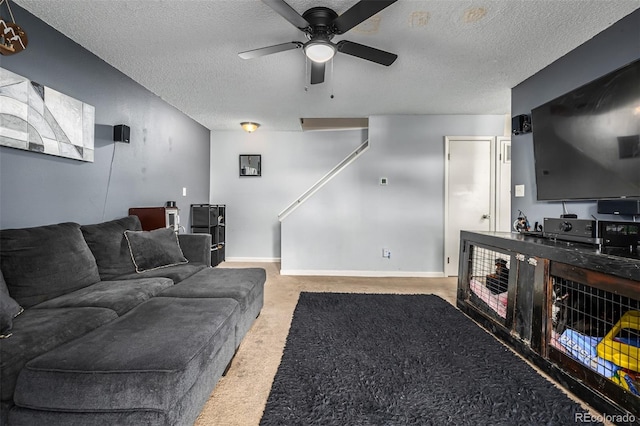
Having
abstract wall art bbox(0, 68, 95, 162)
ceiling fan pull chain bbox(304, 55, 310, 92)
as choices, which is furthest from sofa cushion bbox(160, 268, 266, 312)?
ceiling fan pull chain bbox(304, 55, 310, 92)

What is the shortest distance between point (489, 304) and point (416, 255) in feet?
5.87

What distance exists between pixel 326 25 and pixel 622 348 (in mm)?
2490

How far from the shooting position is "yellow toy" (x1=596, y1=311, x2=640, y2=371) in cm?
138

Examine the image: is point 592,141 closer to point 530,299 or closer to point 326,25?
point 530,299

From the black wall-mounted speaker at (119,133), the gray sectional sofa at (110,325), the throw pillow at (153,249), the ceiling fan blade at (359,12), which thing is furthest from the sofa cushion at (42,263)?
the ceiling fan blade at (359,12)

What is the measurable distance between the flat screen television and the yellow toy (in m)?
0.73

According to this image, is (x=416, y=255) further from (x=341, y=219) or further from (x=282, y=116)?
(x=282, y=116)

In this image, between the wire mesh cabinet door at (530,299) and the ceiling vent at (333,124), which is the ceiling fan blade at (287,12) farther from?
the ceiling vent at (333,124)

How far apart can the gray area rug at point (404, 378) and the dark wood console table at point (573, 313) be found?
0.39ft

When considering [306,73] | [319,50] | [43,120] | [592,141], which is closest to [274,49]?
[319,50]

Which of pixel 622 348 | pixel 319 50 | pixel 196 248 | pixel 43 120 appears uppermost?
pixel 319 50

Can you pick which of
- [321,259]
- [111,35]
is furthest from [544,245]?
[111,35]

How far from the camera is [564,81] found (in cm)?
247

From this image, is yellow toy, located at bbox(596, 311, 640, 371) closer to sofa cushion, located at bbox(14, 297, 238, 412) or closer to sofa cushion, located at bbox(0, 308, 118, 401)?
sofa cushion, located at bbox(14, 297, 238, 412)
